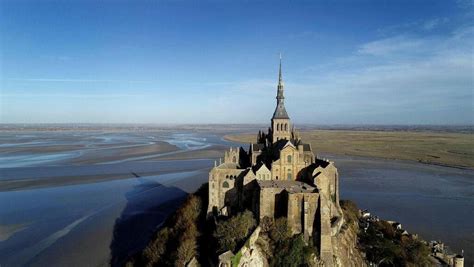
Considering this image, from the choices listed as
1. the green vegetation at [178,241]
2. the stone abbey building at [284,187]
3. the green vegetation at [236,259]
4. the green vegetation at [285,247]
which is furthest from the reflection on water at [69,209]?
the green vegetation at [285,247]

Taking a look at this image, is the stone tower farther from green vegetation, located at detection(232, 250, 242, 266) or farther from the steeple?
green vegetation, located at detection(232, 250, 242, 266)

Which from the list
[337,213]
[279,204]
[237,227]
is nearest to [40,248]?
[237,227]

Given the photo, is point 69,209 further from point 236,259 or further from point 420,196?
point 420,196

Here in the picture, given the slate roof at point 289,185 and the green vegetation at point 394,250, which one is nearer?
the slate roof at point 289,185

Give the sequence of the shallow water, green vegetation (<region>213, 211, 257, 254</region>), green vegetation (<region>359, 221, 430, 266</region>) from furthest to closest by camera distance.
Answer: the shallow water → green vegetation (<region>359, 221, 430, 266</region>) → green vegetation (<region>213, 211, 257, 254</region>)

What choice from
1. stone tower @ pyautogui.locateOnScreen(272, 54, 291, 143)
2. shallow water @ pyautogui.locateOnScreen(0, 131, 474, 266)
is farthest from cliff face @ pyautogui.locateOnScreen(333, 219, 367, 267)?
stone tower @ pyautogui.locateOnScreen(272, 54, 291, 143)

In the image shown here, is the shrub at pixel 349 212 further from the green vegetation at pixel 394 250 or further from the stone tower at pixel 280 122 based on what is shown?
the stone tower at pixel 280 122

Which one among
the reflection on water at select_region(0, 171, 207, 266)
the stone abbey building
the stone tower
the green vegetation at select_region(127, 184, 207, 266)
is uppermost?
the stone tower
